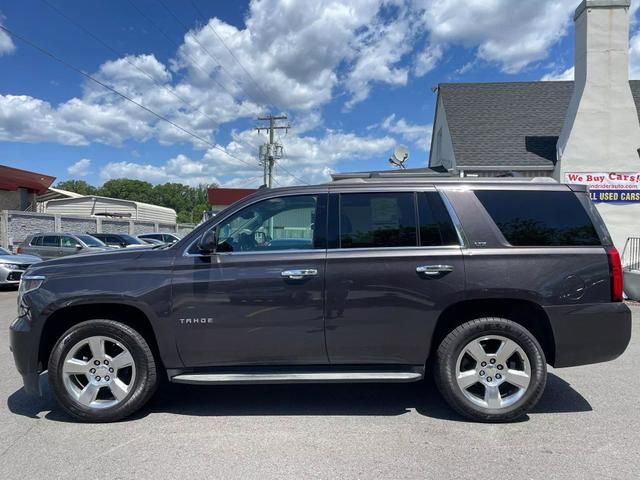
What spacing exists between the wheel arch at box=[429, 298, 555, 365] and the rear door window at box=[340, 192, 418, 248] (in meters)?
0.70

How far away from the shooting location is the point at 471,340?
3.92 metres

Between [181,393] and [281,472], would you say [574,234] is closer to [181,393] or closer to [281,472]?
[281,472]

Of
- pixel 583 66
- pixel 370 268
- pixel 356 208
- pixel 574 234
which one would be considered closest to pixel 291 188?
pixel 356 208

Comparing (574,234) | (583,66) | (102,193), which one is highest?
(102,193)

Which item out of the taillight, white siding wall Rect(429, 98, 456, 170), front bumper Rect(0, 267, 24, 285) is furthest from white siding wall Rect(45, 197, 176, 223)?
the taillight

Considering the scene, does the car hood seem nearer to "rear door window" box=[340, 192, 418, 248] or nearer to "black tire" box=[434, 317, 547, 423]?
"rear door window" box=[340, 192, 418, 248]

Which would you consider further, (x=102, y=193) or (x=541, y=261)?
(x=102, y=193)

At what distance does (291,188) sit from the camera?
13.9 feet

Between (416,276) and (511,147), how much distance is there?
1258 cm

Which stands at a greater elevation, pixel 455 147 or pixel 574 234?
pixel 455 147

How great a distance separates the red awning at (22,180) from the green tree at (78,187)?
7885 centimetres

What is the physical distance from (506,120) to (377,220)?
14.3 m

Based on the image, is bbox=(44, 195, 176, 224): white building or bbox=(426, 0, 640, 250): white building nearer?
bbox=(426, 0, 640, 250): white building

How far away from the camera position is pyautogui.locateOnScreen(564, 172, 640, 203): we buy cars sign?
1220 cm
